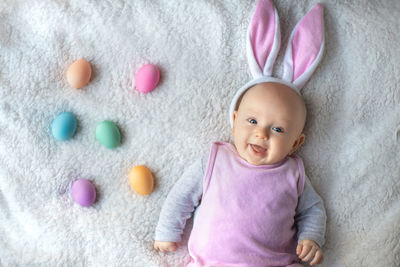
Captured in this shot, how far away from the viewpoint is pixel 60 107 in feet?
3.74

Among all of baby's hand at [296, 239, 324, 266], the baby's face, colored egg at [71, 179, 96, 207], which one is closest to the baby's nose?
the baby's face

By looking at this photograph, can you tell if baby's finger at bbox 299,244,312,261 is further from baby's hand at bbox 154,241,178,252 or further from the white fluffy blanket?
baby's hand at bbox 154,241,178,252

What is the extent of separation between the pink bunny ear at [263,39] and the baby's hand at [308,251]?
42cm

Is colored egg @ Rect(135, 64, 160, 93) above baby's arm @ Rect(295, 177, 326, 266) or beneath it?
above

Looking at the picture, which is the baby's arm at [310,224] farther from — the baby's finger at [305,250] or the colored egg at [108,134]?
the colored egg at [108,134]

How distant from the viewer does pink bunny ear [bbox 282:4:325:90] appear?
111 centimetres

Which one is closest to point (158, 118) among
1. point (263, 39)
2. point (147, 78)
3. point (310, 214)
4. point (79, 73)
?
point (147, 78)

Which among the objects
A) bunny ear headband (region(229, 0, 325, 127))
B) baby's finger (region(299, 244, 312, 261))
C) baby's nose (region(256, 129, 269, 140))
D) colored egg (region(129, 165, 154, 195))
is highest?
bunny ear headband (region(229, 0, 325, 127))

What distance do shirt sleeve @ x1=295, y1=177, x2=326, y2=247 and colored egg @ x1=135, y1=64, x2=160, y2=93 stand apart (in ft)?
1.49

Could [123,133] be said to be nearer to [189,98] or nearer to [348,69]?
[189,98]

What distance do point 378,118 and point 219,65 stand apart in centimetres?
43

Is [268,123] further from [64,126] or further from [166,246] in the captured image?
[64,126]

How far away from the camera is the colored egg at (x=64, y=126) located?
1108mm

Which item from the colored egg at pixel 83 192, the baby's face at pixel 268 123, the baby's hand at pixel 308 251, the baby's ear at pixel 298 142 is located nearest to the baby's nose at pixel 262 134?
the baby's face at pixel 268 123
